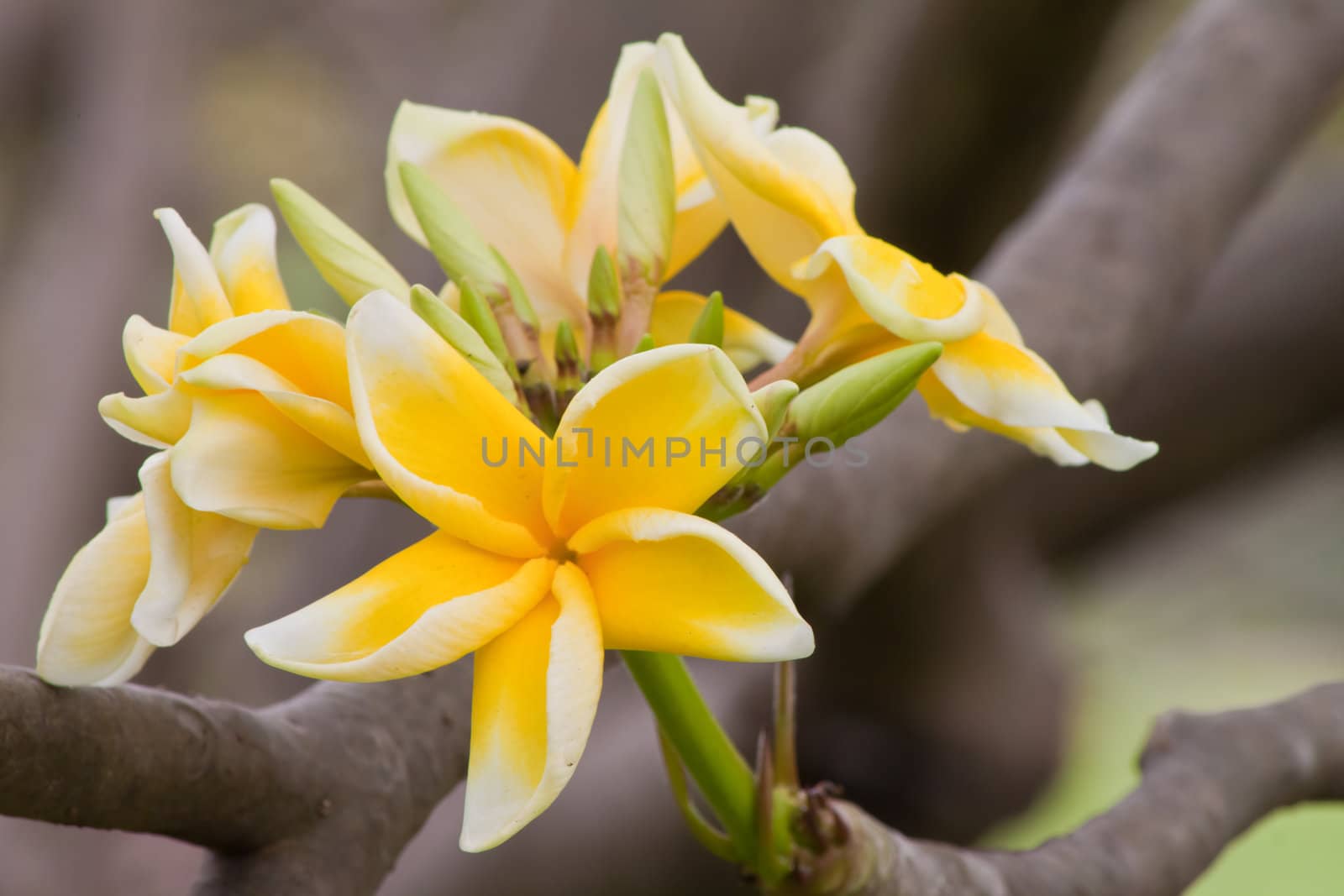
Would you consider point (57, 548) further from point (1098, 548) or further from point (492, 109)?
point (1098, 548)

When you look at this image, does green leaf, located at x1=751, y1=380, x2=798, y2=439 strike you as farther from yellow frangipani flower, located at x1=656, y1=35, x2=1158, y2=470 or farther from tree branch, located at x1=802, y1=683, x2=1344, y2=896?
tree branch, located at x1=802, y1=683, x2=1344, y2=896

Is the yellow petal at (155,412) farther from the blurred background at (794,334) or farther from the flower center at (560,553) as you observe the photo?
the blurred background at (794,334)

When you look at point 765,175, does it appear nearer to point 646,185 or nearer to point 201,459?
point 646,185

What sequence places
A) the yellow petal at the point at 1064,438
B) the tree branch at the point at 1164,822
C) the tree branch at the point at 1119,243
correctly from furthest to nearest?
1. the tree branch at the point at 1119,243
2. the tree branch at the point at 1164,822
3. the yellow petal at the point at 1064,438

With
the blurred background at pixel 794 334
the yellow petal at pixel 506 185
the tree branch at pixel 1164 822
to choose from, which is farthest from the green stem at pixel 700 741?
the blurred background at pixel 794 334

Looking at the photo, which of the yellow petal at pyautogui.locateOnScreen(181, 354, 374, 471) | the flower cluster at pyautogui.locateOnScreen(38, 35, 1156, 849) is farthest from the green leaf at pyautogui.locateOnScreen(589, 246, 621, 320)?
the yellow petal at pyautogui.locateOnScreen(181, 354, 374, 471)

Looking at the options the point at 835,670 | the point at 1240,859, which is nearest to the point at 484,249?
the point at 835,670
